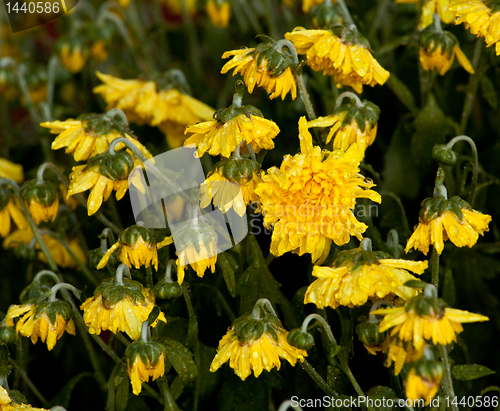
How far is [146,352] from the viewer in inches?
21.3

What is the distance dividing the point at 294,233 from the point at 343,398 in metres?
0.20

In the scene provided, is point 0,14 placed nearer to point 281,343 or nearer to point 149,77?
point 149,77

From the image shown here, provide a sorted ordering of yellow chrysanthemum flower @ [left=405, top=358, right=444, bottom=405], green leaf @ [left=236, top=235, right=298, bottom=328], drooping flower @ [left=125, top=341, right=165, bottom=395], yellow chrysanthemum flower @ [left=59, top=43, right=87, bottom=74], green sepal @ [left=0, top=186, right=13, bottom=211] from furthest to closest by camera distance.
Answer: yellow chrysanthemum flower @ [left=59, top=43, right=87, bottom=74] < green sepal @ [left=0, top=186, right=13, bottom=211] < green leaf @ [left=236, top=235, right=298, bottom=328] < drooping flower @ [left=125, top=341, right=165, bottom=395] < yellow chrysanthemum flower @ [left=405, top=358, right=444, bottom=405]

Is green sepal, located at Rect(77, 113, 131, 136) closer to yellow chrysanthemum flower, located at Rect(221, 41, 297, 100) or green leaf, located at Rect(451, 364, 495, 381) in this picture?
yellow chrysanthemum flower, located at Rect(221, 41, 297, 100)

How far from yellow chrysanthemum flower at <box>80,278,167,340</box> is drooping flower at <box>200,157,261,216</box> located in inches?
5.3

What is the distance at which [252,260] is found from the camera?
26.5 inches

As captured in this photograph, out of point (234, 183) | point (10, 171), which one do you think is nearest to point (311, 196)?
point (234, 183)

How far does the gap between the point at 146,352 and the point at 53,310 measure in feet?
0.42

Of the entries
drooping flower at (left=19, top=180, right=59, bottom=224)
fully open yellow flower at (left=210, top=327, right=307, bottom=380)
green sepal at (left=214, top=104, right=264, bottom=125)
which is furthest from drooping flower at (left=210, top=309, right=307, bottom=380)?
drooping flower at (left=19, top=180, right=59, bottom=224)

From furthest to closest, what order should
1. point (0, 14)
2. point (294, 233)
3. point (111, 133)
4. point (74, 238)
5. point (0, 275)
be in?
point (0, 14) → point (0, 275) → point (74, 238) → point (111, 133) → point (294, 233)

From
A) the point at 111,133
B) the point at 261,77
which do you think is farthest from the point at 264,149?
the point at 111,133

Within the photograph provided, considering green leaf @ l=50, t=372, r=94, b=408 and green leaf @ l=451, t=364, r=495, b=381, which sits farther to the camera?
green leaf @ l=50, t=372, r=94, b=408

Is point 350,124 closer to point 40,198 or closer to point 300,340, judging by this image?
point 300,340

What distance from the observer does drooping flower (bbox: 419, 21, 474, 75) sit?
0.73 meters
